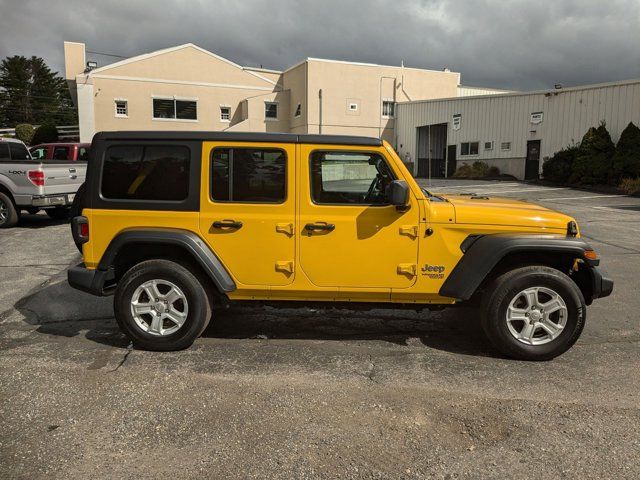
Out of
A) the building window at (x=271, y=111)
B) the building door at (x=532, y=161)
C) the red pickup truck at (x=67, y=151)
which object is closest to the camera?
the red pickup truck at (x=67, y=151)

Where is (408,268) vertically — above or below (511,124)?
below

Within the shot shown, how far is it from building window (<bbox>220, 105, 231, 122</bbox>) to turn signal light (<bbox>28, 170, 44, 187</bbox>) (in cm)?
2642

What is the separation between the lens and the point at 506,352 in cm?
448

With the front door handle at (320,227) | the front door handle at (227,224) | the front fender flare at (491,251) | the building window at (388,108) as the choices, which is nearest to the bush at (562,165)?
the building window at (388,108)

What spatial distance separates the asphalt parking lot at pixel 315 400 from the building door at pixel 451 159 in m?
28.2

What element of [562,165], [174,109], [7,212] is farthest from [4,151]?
[174,109]

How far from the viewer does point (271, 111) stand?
124 feet

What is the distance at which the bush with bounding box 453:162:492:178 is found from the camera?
99.7 ft

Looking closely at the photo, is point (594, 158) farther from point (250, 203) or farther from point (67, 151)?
point (250, 203)

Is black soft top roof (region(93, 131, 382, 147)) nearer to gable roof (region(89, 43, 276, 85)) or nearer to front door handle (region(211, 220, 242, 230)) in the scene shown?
front door handle (region(211, 220, 242, 230))

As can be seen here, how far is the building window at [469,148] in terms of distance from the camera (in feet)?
103

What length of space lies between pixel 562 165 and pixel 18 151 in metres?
22.2

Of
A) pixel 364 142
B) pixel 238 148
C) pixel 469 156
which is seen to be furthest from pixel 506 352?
pixel 469 156

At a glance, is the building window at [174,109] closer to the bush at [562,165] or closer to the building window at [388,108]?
the building window at [388,108]
